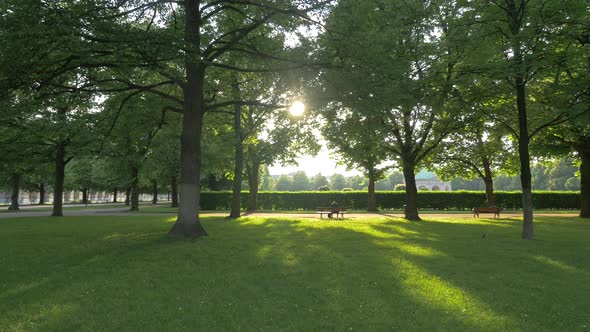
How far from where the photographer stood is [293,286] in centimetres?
698

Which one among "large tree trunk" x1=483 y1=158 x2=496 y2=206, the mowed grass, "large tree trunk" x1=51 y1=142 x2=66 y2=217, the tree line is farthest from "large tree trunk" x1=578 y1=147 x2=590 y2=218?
"large tree trunk" x1=51 y1=142 x2=66 y2=217

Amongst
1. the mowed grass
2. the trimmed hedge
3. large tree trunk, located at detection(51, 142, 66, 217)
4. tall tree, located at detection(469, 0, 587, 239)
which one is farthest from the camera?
the trimmed hedge

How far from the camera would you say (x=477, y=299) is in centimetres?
622

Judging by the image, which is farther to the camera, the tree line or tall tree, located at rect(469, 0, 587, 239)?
tall tree, located at rect(469, 0, 587, 239)

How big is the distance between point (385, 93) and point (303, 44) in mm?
3922

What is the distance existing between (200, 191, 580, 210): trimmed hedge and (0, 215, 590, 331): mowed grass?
28.2 meters

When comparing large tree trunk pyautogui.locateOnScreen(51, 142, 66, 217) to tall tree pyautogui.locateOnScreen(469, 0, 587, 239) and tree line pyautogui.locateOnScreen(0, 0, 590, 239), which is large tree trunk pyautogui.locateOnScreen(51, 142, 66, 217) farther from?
tall tree pyautogui.locateOnScreen(469, 0, 587, 239)

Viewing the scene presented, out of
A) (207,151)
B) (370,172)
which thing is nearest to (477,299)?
(207,151)

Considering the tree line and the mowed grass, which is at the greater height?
the tree line

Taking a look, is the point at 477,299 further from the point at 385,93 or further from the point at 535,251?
the point at 385,93

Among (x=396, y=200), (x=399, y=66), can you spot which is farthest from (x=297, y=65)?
(x=396, y=200)

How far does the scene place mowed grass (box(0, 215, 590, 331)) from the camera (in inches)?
206

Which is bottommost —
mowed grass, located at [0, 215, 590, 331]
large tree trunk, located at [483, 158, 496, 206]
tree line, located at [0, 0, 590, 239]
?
mowed grass, located at [0, 215, 590, 331]

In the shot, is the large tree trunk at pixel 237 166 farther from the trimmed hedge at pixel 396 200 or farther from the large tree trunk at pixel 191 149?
the trimmed hedge at pixel 396 200
